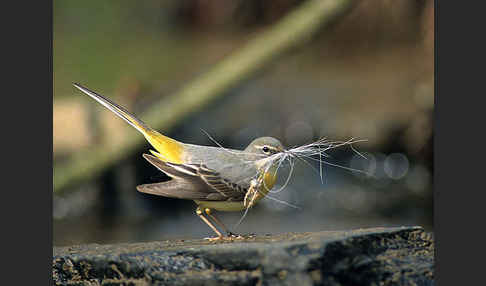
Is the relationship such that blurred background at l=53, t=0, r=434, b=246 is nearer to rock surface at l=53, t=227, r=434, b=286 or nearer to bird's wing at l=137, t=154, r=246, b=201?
bird's wing at l=137, t=154, r=246, b=201

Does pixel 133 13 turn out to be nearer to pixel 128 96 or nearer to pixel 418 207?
pixel 128 96

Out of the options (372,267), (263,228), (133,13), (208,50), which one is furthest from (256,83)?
(372,267)

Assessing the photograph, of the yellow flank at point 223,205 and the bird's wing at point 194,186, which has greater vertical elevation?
the bird's wing at point 194,186

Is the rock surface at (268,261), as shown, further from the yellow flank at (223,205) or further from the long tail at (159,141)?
the long tail at (159,141)

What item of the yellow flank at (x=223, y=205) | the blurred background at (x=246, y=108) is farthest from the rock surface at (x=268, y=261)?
the blurred background at (x=246, y=108)

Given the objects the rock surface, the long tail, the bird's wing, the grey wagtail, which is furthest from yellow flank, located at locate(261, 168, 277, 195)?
the long tail

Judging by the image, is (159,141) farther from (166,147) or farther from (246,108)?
(246,108)

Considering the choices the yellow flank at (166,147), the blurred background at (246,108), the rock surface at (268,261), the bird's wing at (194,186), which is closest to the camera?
the rock surface at (268,261)

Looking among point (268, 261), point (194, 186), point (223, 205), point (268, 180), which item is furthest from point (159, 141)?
point (268, 261)
